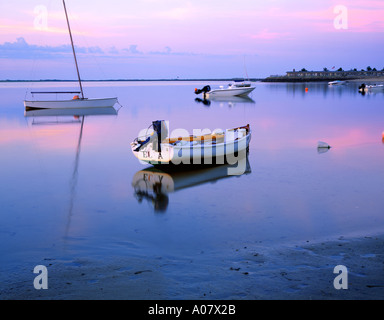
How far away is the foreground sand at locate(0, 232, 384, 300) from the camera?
5879mm

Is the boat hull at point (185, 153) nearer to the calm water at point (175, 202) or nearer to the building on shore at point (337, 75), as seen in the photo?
the calm water at point (175, 202)

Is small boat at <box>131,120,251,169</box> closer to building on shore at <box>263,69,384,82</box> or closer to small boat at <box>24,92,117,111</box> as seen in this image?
small boat at <box>24,92,117,111</box>

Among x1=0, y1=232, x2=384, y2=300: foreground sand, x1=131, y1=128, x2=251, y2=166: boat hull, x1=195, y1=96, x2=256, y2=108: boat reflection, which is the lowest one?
x1=0, y1=232, x2=384, y2=300: foreground sand

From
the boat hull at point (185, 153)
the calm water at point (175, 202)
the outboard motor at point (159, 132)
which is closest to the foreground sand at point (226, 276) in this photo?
the calm water at point (175, 202)

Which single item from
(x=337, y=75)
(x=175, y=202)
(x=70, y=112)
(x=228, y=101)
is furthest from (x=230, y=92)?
(x=337, y=75)

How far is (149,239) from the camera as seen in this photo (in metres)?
8.80

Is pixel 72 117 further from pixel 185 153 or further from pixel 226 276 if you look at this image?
pixel 226 276

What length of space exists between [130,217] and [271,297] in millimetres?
5471

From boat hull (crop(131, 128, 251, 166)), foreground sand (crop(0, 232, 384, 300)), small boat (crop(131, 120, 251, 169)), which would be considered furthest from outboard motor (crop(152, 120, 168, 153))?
foreground sand (crop(0, 232, 384, 300))

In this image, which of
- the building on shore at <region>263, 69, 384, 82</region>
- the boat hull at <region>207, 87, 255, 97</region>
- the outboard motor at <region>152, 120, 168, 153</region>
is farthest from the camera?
the building on shore at <region>263, 69, 384, 82</region>

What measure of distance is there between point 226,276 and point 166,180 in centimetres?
818

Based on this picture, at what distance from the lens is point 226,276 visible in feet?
21.5

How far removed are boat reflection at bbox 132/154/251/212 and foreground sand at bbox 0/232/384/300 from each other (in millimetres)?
4037
